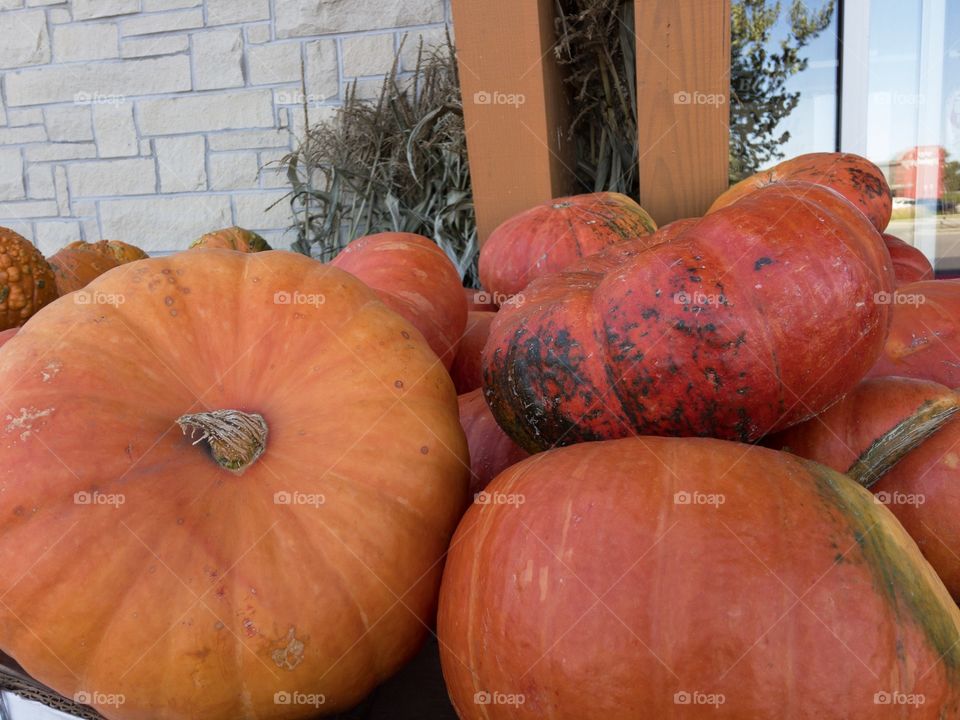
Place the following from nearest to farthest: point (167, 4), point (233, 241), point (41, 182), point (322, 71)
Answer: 1. point (233, 241)
2. point (322, 71)
3. point (167, 4)
4. point (41, 182)

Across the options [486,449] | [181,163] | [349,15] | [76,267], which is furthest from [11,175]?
[486,449]

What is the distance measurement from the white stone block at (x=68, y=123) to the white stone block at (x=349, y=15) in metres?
1.43

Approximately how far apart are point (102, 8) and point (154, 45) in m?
0.36

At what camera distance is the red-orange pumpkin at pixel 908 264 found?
5.26 feet

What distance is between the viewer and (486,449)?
48.2 inches

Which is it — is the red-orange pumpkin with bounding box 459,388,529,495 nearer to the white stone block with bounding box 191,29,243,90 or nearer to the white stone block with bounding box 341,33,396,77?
the white stone block with bounding box 341,33,396,77

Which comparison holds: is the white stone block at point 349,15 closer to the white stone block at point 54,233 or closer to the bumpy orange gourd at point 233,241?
the bumpy orange gourd at point 233,241

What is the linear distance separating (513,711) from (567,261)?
1.08m

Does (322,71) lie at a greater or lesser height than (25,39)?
lesser

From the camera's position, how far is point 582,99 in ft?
8.55

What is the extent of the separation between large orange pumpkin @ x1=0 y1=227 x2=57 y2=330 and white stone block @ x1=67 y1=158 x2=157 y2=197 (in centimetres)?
296

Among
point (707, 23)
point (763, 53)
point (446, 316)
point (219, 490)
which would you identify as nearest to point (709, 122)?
point (707, 23)

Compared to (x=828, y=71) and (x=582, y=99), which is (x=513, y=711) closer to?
(x=582, y=99)

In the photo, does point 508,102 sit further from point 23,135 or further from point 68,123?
point 23,135
